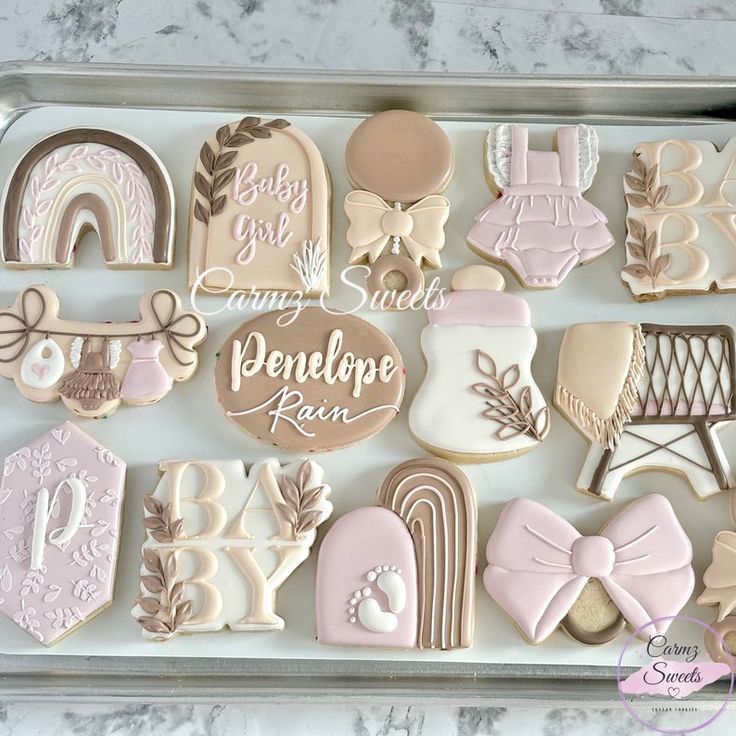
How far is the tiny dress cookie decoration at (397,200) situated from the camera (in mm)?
1350

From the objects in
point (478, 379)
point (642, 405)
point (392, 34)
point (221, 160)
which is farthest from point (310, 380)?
point (392, 34)

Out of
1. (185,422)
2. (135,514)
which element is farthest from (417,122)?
(135,514)

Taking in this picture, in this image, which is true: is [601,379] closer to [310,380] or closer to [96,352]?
[310,380]

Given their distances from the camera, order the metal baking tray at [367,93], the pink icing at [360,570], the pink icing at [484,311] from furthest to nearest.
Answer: the metal baking tray at [367,93] < the pink icing at [484,311] < the pink icing at [360,570]

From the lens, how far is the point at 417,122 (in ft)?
4.62

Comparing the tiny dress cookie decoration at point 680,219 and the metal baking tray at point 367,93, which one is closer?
the tiny dress cookie decoration at point 680,219

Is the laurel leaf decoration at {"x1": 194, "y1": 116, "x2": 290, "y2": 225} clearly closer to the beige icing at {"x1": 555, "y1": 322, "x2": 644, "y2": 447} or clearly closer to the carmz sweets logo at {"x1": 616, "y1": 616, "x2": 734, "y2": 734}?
the beige icing at {"x1": 555, "y1": 322, "x2": 644, "y2": 447}

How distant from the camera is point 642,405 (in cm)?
128

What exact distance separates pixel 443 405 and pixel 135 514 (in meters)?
0.52

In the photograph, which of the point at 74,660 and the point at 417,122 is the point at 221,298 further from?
the point at 74,660

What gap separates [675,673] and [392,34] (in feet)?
4.39

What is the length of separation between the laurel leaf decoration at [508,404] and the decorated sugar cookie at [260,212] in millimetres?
303

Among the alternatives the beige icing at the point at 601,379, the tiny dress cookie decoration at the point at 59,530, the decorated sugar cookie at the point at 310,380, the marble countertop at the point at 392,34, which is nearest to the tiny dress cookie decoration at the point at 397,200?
the decorated sugar cookie at the point at 310,380

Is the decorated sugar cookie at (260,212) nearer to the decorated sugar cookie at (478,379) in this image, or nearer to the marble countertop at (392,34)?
the decorated sugar cookie at (478,379)
